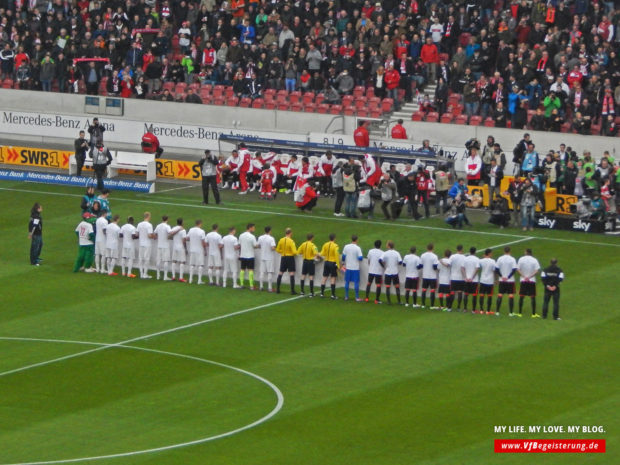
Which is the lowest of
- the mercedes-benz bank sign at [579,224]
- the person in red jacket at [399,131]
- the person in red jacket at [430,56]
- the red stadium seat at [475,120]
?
the mercedes-benz bank sign at [579,224]

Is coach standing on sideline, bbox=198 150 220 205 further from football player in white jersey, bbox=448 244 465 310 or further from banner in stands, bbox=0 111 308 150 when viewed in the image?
football player in white jersey, bbox=448 244 465 310

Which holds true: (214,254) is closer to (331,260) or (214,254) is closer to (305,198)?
(331,260)

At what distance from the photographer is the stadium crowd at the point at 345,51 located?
5381cm

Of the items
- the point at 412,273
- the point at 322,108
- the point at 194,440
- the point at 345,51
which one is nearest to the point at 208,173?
the point at 322,108

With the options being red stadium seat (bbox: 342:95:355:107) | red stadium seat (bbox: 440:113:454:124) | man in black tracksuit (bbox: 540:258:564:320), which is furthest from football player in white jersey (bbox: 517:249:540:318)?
red stadium seat (bbox: 342:95:355:107)

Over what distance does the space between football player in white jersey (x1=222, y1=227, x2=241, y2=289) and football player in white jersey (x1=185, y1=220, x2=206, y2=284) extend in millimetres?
684

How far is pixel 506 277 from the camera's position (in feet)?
119

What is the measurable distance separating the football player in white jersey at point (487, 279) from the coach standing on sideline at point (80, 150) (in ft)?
73.5

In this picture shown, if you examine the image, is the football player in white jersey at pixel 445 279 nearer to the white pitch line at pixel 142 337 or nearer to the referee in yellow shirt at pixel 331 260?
the referee in yellow shirt at pixel 331 260

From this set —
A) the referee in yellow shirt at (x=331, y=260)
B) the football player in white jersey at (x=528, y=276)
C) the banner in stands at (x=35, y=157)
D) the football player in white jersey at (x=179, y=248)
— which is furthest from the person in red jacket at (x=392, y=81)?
the football player in white jersey at (x=528, y=276)

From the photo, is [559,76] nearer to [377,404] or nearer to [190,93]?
[190,93]

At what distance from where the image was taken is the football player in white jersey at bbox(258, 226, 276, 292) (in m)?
38.9

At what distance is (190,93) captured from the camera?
202 ft

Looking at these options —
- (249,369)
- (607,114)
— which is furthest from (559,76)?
(249,369)
